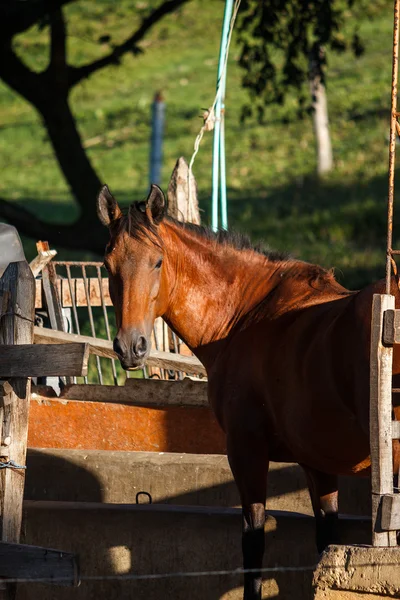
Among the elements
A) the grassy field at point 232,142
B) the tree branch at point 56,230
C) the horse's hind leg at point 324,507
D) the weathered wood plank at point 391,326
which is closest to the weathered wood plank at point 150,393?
the horse's hind leg at point 324,507

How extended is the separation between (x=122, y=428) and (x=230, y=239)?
169 centimetres

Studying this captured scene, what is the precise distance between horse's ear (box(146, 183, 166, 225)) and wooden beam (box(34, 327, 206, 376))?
140 centimetres

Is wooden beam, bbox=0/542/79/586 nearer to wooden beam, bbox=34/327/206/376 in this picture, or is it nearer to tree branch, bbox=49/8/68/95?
wooden beam, bbox=34/327/206/376

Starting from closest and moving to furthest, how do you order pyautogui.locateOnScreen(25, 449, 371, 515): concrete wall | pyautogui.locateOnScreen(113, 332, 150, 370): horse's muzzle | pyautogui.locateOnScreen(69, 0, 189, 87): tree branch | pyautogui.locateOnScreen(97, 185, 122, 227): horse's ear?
pyautogui.locateOnScreen(113, 332, 150, 370): horse's muzzle → pyautogui.locateOnScreen(97, 185, 122, 227): horse's ear → pyautogui.locateOnScreen(25, 449, 371, 515): concrete wall → pyautogui.locateOnScreen(69, 0, 189, 87): tree branch

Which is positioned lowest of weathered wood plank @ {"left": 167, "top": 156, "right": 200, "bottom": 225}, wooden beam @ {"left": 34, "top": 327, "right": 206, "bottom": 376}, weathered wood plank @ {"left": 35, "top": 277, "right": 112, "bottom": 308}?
wooden beam @ {"left": 34, "top": 327, "right": 206, "bottom": 376}

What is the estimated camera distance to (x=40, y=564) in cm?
489

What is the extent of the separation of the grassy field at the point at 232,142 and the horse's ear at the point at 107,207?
10.9m

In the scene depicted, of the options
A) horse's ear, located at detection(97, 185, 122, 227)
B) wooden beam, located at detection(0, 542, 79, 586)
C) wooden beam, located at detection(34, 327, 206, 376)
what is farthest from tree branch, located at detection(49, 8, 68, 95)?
wooden beam, located at detection(0, 542, 79, 586)

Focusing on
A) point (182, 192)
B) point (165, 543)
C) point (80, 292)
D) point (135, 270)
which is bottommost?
point (165, 543)

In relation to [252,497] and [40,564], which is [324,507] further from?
[40,564]

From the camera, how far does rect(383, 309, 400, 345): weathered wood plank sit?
409 centimetres

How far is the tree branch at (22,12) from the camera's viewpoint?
12.2 metres

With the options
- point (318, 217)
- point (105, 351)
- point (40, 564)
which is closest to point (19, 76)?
point (105, 351)

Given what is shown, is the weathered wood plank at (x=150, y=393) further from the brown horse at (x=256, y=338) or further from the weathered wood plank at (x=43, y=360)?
the weathered wood plank at (x=43, y=360)
